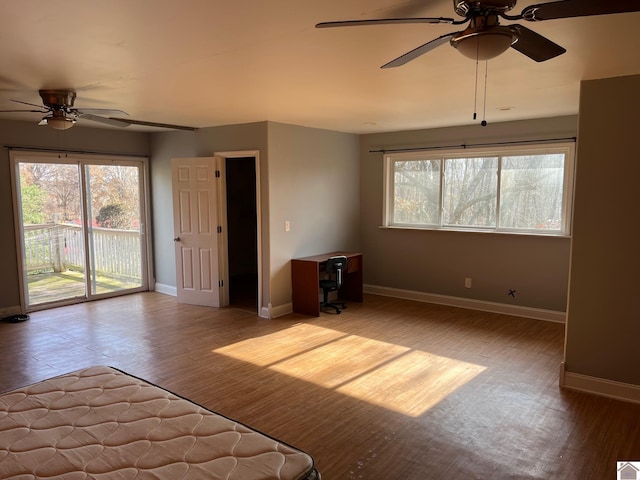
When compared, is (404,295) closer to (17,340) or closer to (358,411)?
(358,411)

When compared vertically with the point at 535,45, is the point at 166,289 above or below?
below

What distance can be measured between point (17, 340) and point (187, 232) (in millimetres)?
2378

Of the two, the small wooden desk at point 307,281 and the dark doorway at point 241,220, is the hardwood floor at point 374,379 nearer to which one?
the small wooden desk at point 307,281

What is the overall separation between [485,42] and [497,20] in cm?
9

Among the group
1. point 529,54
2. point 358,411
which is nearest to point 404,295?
point 358,411

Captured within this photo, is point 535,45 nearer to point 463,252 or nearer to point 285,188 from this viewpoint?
point 285,188

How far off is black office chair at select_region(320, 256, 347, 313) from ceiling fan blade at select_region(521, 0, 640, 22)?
4.09 m

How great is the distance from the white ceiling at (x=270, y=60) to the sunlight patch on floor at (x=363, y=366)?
2.48m

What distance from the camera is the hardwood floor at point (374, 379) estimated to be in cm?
271

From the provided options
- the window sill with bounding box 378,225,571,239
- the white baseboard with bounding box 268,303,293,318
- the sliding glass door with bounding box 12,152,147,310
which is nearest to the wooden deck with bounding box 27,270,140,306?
the sliding glass door with bounding box 12,152,147,310

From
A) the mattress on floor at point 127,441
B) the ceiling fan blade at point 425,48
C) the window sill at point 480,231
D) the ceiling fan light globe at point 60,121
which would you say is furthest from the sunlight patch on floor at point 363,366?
the ceiling fan light globe at point 60,121

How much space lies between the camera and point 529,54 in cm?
208

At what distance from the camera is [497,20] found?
5.82ft

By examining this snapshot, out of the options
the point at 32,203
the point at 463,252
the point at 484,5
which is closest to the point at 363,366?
the point at 463,252
